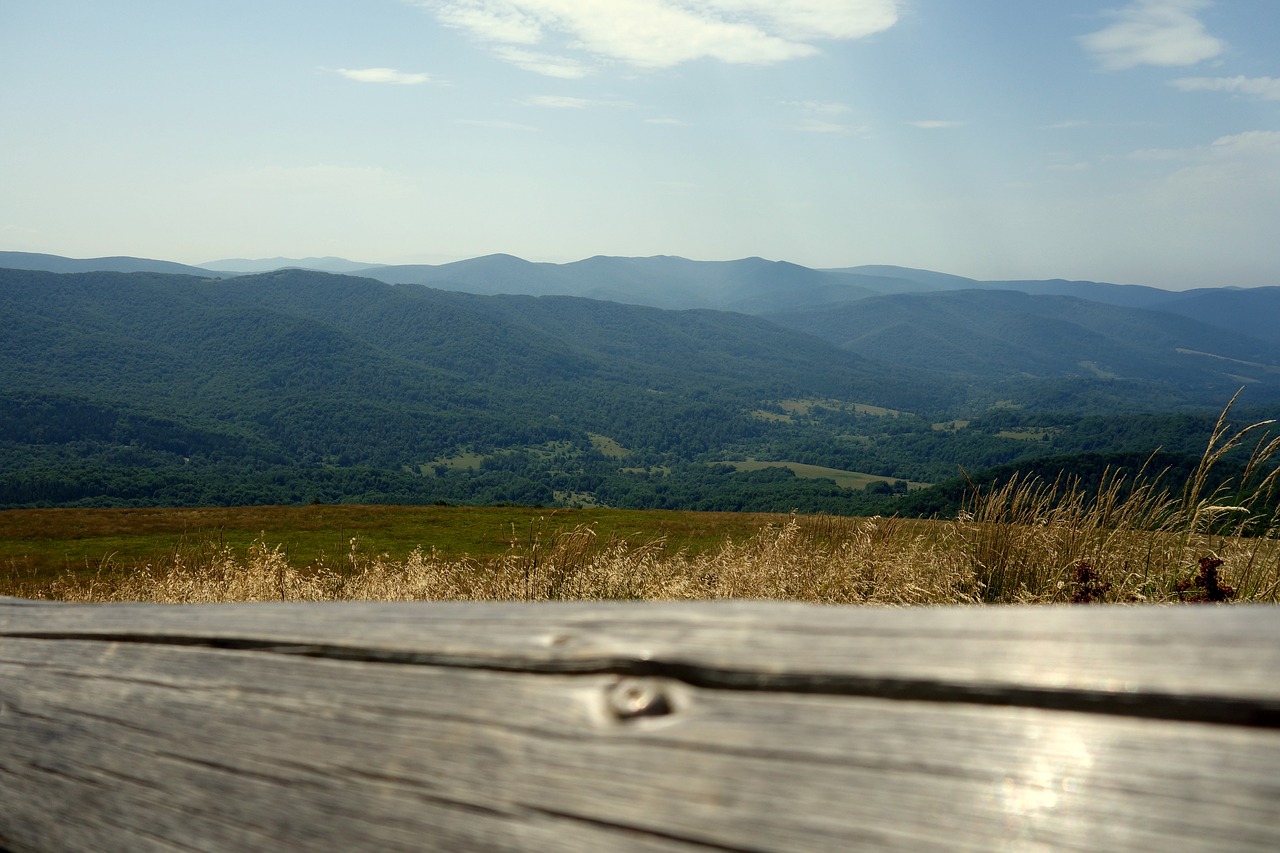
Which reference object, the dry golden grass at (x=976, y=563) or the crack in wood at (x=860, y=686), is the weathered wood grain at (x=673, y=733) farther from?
the dry golden grass at (x=976, y=563)

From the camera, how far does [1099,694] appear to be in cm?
86

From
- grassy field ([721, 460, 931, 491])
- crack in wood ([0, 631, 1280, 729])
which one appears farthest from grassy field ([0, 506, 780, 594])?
grassy field ([721, 460, 931, 491])

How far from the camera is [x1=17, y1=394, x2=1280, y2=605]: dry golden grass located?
528 cm

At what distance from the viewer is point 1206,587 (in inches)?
181

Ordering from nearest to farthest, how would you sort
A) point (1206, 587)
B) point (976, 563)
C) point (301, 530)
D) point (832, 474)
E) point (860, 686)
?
point (860, 686) < point (1206, 587) < point (976, 563) < point (301, 530) < point (832, 474)

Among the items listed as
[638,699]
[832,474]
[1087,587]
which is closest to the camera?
[638,699]

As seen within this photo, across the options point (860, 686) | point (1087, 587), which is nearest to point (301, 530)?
point (1087, 587)

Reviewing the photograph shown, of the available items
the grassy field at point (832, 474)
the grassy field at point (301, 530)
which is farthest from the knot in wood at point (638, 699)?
the grassy field at point (832, 474)

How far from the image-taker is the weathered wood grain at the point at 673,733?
2.72 ft

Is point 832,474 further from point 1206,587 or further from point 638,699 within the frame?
point 638,699

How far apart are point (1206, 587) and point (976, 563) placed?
6.83ft

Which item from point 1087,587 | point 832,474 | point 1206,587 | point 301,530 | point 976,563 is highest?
point 1206,587

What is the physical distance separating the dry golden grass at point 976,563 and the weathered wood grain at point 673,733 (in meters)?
4.64

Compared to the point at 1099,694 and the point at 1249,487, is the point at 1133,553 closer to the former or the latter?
the point at 1249,487
